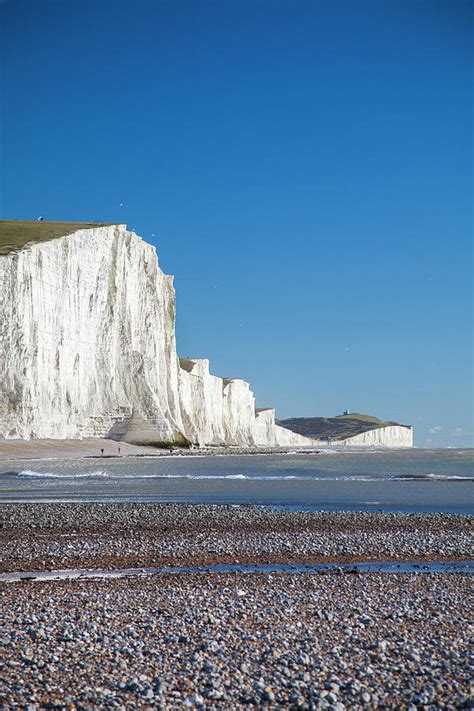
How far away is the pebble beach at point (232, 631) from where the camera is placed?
5.32 metres

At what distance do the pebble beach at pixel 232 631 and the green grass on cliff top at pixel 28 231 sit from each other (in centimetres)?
3639

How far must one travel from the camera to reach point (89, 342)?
174 feet

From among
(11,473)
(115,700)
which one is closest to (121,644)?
(115,700)

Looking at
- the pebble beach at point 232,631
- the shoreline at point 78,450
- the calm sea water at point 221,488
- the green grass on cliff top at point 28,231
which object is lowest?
the calm sea water at point 221,488

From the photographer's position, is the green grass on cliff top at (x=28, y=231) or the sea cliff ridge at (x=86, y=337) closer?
the sea cliff ridge at (x=86, y=337)

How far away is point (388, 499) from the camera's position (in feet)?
73.0

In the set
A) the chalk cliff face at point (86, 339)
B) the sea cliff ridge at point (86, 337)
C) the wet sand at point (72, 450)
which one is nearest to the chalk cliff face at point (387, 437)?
the sea cliff ridge at point (86, 337)

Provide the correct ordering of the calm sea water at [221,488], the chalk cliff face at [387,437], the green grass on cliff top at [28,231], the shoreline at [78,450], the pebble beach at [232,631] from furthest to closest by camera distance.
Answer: the chalk cliff face at [387,437] < the green grass on cliff top at [28,231] < the shoreline at [78,450] < the calm sea water at [221,488] < the pebble beach at [232,631]

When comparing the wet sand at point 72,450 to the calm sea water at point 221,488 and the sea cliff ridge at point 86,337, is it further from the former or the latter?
the calm sea water at point 221,488

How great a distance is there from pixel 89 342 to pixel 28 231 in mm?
7790

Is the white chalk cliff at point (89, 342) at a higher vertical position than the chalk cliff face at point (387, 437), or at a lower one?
higher

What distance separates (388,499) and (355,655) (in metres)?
16.5

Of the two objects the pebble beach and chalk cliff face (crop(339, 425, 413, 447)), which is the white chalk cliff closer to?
the pebble beach

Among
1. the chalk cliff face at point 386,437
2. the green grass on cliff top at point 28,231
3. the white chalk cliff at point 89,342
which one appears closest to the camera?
the white chalk cliff at point 89,342
